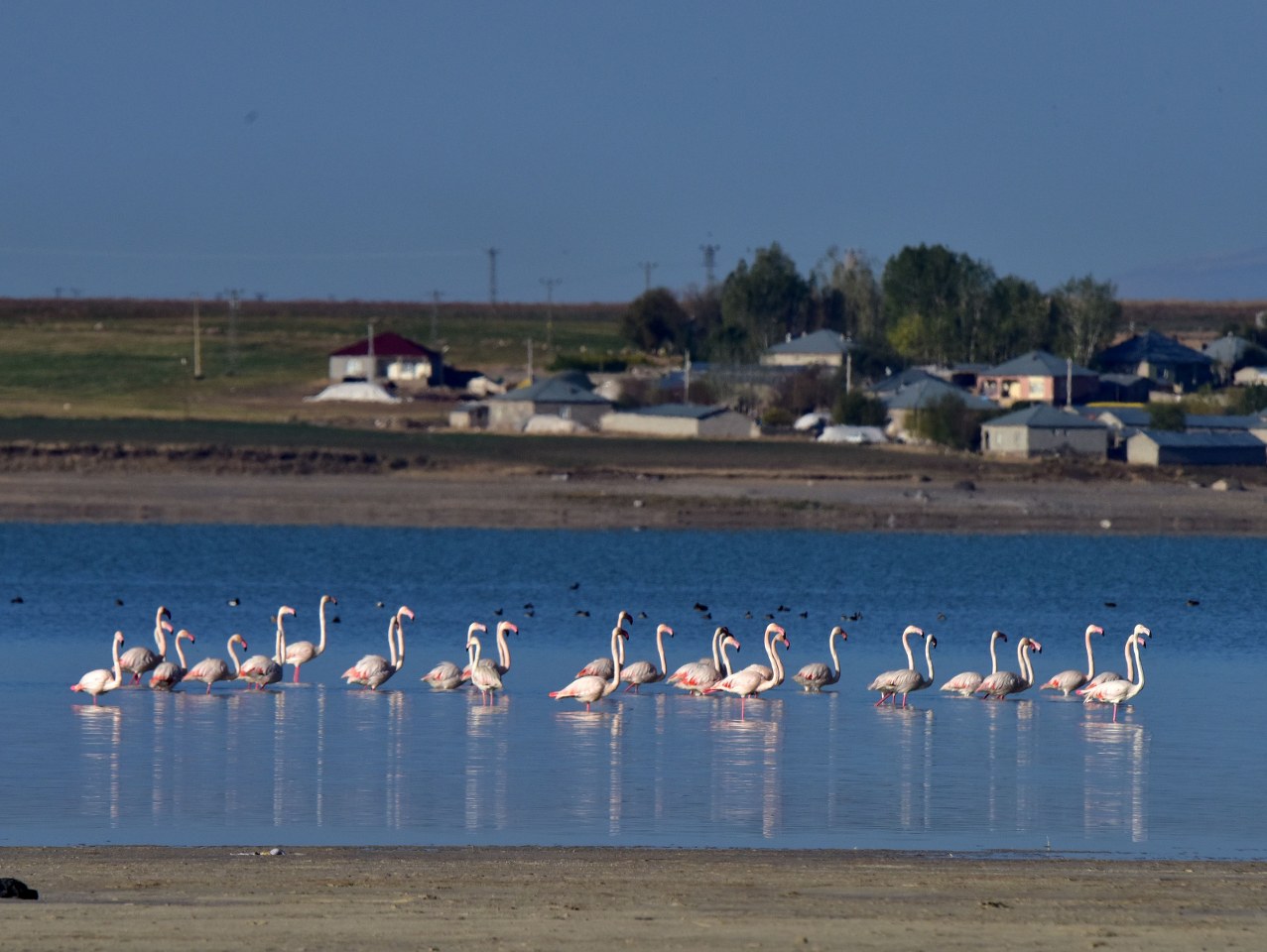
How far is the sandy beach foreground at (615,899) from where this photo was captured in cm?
1003

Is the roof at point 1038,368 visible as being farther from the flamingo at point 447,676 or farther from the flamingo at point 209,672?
the flamingo at point 209,672

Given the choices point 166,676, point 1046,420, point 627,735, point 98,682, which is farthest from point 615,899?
point 1046,420

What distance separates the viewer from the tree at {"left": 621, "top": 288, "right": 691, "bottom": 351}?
125 m

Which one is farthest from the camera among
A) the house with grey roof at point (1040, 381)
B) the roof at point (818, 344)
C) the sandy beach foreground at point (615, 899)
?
the roof at point (818, 344)

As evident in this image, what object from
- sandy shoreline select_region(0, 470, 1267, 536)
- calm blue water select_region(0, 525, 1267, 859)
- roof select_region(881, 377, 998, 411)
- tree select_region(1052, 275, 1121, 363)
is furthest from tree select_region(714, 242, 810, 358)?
calm blue water select_region(0, 525, 1267, 859)

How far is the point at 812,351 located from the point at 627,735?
297ft

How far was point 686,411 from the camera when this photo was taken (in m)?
81.2

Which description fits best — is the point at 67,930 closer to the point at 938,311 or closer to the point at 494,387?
the point at 494,387

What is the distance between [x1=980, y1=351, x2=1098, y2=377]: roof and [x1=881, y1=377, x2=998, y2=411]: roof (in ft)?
30.8

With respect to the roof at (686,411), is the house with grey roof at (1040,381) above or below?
above

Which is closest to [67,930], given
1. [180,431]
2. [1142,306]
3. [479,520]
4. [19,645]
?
[19,645]

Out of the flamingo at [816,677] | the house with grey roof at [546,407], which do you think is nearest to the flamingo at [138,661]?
the flamingo at [816,677]

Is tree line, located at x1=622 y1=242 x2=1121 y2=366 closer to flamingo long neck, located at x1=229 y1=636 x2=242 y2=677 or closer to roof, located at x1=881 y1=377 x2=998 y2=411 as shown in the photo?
roof, located at x1=881 y1=377 x2=998 y2=411

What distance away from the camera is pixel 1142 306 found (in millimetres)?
192125
